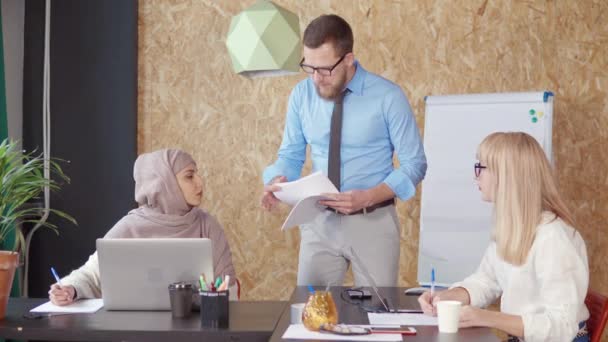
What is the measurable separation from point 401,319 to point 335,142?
126 centimetres

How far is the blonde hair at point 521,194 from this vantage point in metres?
2.41

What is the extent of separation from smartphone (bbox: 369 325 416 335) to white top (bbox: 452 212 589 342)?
0.30m

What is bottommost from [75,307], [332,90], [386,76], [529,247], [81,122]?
[75,307]

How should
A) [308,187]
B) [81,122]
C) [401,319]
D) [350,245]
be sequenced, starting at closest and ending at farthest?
[401,319]
[308,187]
[350,245]
[81,122]

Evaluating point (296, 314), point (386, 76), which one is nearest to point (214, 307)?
point (296, 314)

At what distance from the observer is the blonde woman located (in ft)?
7.45

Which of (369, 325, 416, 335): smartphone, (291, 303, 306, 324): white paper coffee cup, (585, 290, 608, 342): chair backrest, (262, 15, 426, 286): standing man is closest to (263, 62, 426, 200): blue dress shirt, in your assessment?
(262, 15, 426, 286): standing man

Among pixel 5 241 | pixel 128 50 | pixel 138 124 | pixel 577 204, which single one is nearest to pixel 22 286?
pixel 5 241

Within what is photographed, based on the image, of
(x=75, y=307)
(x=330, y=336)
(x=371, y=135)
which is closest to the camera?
(x=330, y=336)

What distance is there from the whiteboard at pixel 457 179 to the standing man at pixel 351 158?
136 cm

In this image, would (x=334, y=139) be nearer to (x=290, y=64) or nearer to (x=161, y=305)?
(x=290, y=64)

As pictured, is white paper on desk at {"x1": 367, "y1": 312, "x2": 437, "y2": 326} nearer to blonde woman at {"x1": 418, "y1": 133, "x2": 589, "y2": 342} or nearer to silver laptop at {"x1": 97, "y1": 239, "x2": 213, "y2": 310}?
blonde woman at {"x1": 418, "y1": 133, "x2": 589, "y2": 342}

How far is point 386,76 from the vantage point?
205 inches

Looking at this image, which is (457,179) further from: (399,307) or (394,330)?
(394,330)
